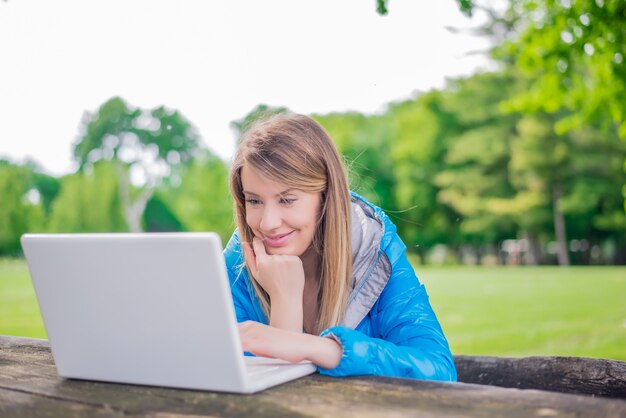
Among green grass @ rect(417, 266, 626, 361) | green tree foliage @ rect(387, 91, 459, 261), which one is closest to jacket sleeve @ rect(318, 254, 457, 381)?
green grass @ rect(417, 266, 626, 361)

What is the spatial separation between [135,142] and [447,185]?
15.7 metres

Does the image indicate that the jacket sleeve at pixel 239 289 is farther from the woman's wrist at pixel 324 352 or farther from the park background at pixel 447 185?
the park background at pixel 447 185

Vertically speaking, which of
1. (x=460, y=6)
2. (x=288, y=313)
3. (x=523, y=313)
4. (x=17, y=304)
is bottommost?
(x=523, y=313)

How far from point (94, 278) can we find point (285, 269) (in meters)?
0.67

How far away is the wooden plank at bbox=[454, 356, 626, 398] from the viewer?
189 cm

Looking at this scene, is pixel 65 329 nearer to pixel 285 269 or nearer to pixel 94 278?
pixel 94 278

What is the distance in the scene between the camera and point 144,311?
129 centimetres

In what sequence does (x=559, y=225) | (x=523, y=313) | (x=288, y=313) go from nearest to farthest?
1. (x=288, y=313)
2. (x=523, y=313)
3. (x=559, y=225)

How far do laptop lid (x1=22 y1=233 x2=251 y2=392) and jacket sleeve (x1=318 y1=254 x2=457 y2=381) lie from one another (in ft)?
0.99

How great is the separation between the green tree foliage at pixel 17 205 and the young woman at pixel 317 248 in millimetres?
28246

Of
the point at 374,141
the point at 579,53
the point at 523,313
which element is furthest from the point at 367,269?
the point at 374,141

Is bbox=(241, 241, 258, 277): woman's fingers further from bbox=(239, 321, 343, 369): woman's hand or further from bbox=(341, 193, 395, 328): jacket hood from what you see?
bbox=(239, 321, 343, 369): woman's hand

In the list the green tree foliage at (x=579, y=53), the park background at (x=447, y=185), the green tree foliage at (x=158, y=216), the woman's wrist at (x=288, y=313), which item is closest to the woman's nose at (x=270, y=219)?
the woman's wrist at (x=288, y=313)

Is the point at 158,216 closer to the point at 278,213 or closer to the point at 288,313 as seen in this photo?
the point at 278,213
